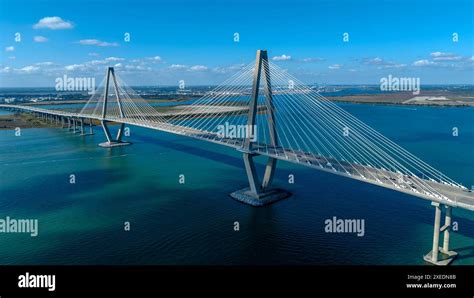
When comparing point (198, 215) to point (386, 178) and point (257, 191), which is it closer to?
point (257, 191)

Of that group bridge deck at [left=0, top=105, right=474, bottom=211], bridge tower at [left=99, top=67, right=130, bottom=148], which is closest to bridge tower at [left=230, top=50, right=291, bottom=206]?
bridge deck at [left=0, top=105, right=474, bottom=211]

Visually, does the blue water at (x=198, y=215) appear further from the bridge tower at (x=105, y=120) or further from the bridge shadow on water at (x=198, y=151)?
the bridge tower at (x=105, y=120)

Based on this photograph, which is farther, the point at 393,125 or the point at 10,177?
the point at 393,125

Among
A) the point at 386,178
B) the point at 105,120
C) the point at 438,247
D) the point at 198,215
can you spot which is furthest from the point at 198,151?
the point at 438,247

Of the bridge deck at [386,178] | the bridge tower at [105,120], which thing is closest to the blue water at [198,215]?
the bridge deck at [386,178]

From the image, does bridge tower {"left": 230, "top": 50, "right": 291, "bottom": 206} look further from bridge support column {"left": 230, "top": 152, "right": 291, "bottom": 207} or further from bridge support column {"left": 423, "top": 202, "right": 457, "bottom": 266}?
bridge support column {"left": 423, "top": 202, "right": 457, "bottom": 266}

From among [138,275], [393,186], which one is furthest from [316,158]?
[138,275]

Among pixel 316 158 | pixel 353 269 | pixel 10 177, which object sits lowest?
pixel 353 269

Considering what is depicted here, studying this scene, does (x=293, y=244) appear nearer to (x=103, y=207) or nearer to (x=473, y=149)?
(x=103, y=207)
